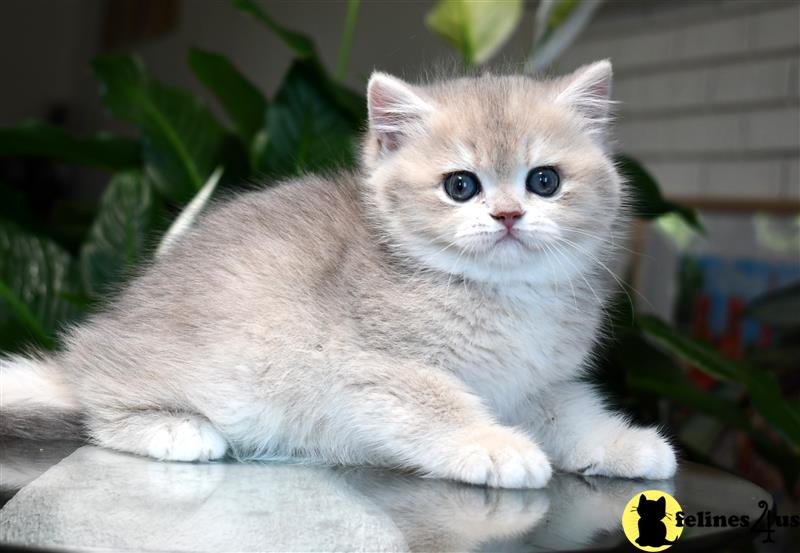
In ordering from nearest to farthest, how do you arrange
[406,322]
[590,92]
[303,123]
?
[406,322] < [590,92] < [303,123]

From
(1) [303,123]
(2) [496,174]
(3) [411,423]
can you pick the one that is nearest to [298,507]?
(3) [411,423]

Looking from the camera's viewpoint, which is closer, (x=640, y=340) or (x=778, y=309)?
(x=640, y=340)

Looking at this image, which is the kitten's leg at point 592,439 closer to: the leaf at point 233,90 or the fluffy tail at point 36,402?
the fluffy tail at point 36,402

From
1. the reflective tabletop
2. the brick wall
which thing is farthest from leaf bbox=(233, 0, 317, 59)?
the brick wall

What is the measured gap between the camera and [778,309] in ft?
A: 6.66

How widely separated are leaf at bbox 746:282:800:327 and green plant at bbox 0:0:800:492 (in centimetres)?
42

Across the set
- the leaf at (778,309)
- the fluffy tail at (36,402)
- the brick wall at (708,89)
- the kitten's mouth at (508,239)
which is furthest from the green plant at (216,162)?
the brick wall at (708,89)

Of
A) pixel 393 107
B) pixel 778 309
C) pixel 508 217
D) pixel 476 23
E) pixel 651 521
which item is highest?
pixel 476 23

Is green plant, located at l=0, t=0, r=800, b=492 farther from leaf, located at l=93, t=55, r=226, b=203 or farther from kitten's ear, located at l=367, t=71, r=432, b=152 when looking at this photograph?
kitten's ear, located at l=367, t=71, r=432, b=152

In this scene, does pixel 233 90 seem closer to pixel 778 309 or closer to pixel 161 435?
pixel 161 435

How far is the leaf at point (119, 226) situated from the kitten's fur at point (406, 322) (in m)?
0.52

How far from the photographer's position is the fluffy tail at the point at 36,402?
1.01 m

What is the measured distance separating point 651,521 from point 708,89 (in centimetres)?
226

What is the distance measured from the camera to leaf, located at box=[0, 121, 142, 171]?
171 centimetres
